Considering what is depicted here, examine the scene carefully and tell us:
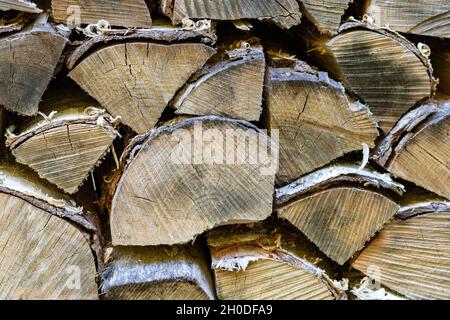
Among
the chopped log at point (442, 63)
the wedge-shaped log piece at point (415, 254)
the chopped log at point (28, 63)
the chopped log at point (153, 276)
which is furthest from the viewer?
the chopped log at point (442, 63)

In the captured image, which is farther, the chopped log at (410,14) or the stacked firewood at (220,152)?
the chopped log at (410,14)

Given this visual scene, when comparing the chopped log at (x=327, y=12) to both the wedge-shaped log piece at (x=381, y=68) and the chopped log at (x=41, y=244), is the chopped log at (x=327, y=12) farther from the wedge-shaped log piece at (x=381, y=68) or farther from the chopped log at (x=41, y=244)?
the chopped log at (x=41, y=244)

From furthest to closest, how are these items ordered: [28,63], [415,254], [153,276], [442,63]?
1. [442,63]
2. [415,254]
3. [153,276]
4. [28,63]

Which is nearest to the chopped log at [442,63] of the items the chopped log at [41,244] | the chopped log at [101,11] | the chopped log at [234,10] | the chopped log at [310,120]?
the chopped log at [310,120]

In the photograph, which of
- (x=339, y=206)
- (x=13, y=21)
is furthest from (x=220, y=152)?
(x=13, y=21)

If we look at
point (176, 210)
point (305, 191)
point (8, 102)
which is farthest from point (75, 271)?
point (305, 191)

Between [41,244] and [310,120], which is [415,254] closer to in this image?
[310,120]

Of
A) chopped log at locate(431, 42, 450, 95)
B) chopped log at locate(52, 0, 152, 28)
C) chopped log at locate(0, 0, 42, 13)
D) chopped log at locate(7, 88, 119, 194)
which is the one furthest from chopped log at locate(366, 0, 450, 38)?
chopped log at locate(0, 0, 42, 13)
